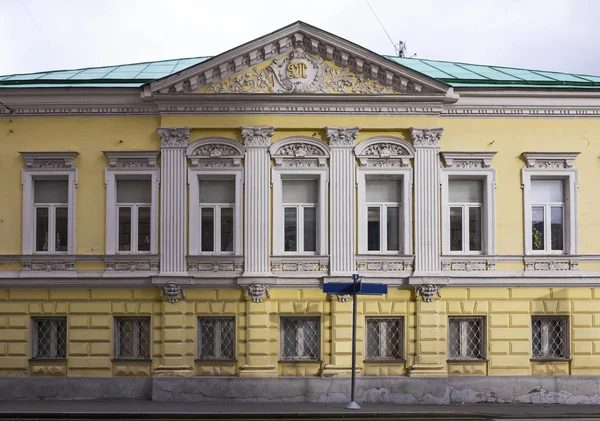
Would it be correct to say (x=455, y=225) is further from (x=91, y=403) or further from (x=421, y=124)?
(x=91, y=403)

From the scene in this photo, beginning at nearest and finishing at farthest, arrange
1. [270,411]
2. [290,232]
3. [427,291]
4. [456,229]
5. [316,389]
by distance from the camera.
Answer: [270,411] → [316,389] → [427,291] → [290,232] → [456,229]

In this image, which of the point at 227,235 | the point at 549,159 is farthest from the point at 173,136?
the point at 549,159

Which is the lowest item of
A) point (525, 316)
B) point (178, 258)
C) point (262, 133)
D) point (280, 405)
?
point (280, 405)

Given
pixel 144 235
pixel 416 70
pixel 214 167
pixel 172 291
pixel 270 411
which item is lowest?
pixel 270 411

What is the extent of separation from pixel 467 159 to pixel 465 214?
4.74 ft

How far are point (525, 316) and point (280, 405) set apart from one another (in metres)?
6.69

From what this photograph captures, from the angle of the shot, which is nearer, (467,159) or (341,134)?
(341,134)

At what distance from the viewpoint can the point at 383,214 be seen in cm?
2236

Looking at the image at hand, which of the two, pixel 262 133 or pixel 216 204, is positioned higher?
pixel 262 133

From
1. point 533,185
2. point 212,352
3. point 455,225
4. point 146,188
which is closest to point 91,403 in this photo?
point 212,352

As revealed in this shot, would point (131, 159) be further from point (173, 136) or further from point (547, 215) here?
point (547, 215)

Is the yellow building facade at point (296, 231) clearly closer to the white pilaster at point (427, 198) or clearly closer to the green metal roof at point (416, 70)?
the white pilaster at point (427, 198)

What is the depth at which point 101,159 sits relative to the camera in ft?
73.0

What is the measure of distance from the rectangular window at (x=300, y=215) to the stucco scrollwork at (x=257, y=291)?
3.98 ft
